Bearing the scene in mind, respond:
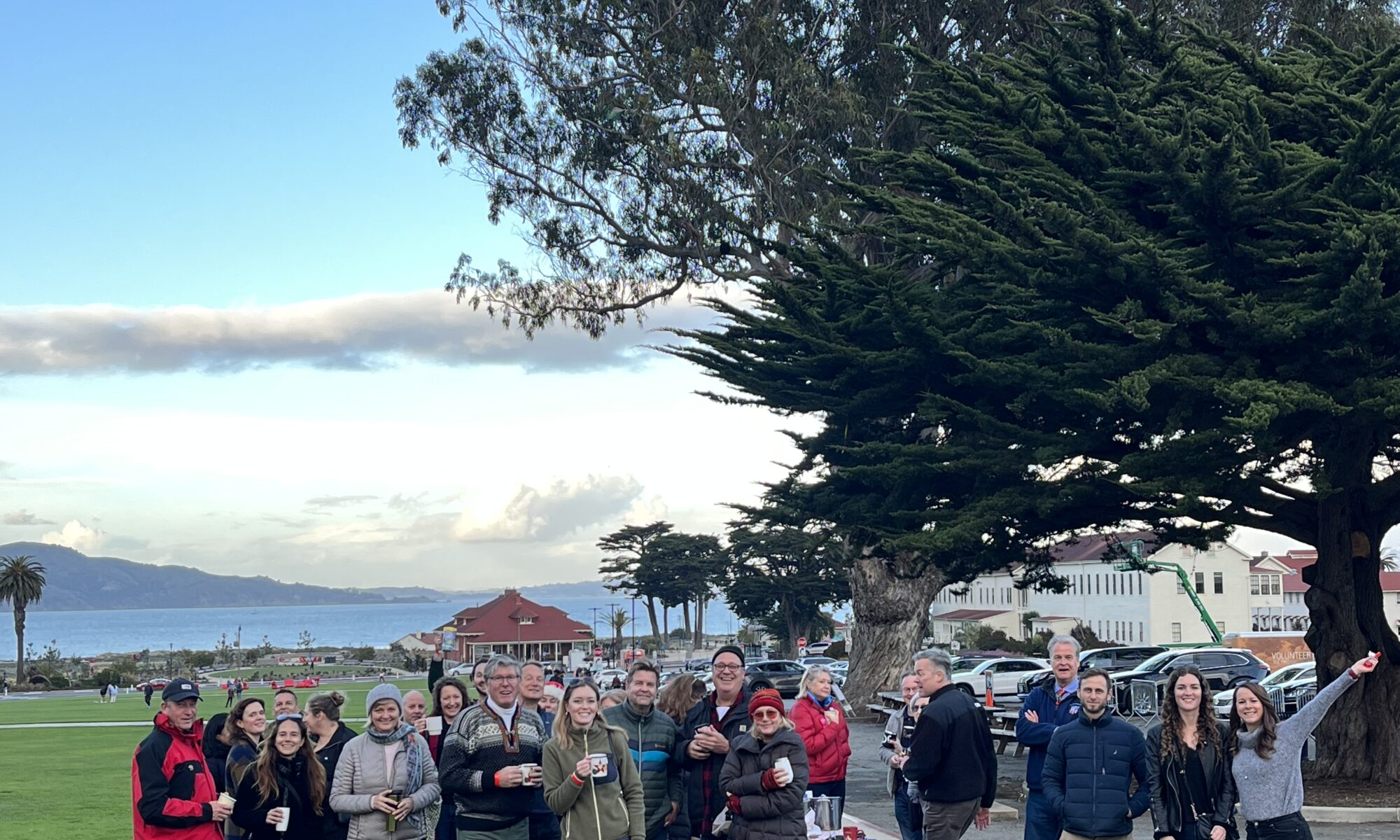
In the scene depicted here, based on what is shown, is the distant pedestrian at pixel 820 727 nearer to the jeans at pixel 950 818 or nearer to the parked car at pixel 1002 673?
the jeans at pixel 950 818

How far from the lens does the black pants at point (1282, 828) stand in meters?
8.35

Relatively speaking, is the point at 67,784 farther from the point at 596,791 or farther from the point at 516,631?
the point at 516,631

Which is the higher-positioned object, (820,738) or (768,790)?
(820,738)

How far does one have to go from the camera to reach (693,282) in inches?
1567

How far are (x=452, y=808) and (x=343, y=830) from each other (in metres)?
1.67

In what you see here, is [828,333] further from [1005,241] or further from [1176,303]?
[1176,303]

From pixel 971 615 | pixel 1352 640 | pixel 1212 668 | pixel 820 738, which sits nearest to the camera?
pixel 820 738

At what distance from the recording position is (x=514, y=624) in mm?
115125

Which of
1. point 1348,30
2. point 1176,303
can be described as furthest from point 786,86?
point 1176,303

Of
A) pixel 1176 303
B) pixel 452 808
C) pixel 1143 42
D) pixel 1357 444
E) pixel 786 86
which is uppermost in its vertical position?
pixel 786 86

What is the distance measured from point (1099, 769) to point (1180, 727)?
24.9 inches

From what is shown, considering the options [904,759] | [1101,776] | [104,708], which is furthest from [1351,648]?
[104,708]

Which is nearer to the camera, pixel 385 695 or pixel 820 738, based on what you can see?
pixel 385 695

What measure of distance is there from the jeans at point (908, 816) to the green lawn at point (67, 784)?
1043cm
